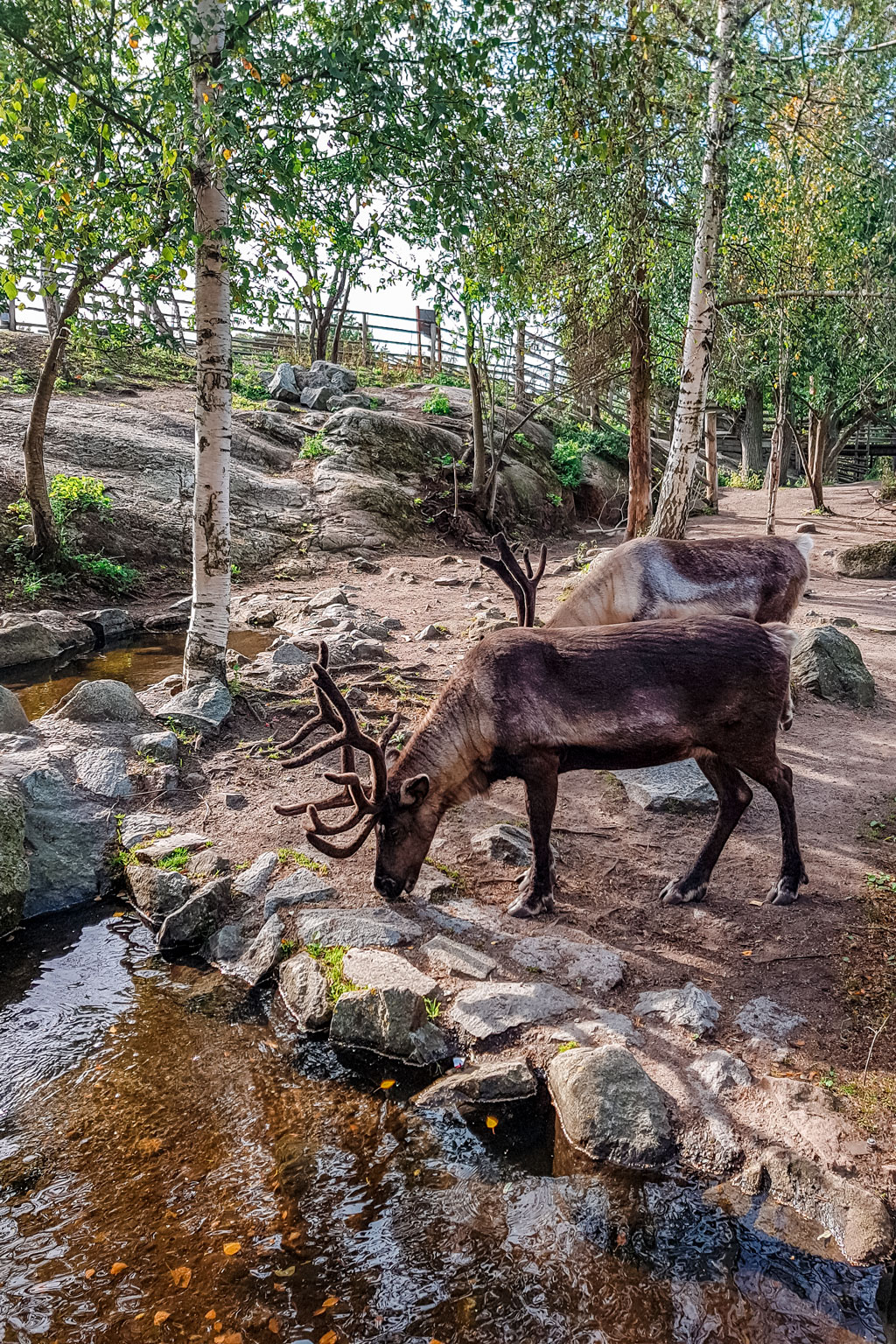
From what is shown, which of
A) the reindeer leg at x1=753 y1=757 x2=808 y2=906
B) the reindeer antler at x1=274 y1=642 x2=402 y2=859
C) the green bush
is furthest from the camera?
the green bush

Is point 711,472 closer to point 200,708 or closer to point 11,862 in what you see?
point 200,708

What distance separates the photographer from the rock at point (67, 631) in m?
9.98

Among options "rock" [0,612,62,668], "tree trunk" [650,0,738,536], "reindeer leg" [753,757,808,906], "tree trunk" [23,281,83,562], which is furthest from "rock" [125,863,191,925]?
"tree trunk" [23,281,83,562]

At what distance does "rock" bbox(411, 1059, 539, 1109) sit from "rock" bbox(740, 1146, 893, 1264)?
0.92 metres

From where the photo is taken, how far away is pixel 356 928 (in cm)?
461

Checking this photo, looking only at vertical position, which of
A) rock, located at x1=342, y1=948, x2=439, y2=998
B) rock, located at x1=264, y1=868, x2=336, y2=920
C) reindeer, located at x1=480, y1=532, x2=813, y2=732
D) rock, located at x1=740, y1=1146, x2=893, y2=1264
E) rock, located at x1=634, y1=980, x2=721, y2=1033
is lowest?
rock, located at x1=740, y1=1146, x2=893, y2=1264

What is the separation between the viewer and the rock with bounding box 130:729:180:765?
6.41 m

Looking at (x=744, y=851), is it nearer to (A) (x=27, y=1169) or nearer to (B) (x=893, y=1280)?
(B) (x=893, y=1280)

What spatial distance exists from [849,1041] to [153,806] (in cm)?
455

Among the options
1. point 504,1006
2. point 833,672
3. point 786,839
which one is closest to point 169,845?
point 504,1006

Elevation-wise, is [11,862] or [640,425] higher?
[640,425]

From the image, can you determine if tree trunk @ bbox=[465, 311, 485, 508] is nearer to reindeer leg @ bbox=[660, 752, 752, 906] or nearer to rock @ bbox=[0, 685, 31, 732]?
rock @ bbox=[0, 685, 31, 732]

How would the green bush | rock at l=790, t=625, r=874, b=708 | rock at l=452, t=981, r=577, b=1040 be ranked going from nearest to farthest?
rock at l=452, t=981, r=577, b=1040, rock at l=790, t=625, r=874, b=708, the green bush

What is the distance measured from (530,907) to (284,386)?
17329 millimetres
